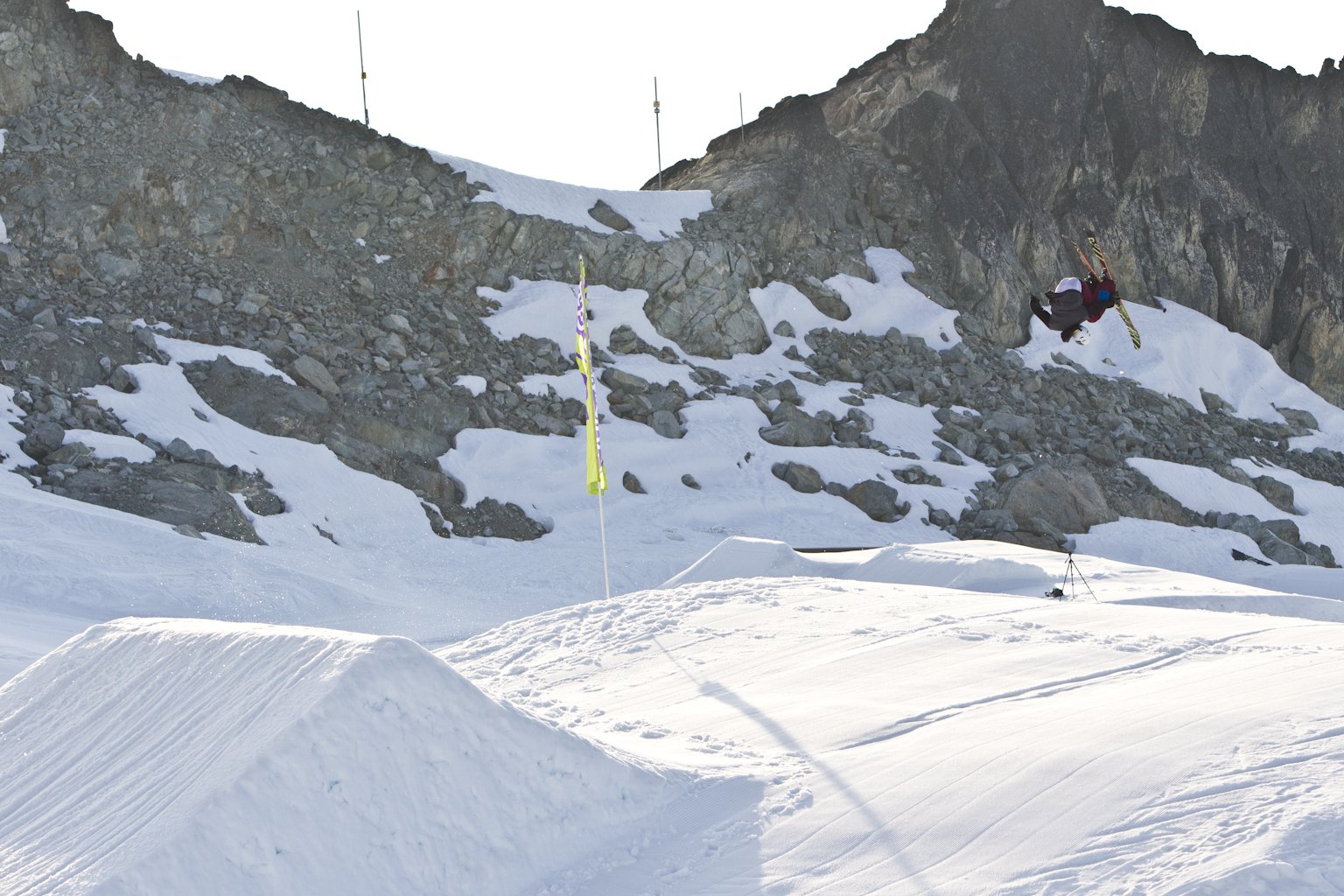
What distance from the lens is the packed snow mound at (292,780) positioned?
229 inches

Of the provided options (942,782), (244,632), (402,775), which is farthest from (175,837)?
(942,782)

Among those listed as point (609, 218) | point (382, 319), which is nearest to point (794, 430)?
point (609, 218)

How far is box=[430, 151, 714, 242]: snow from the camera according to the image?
3581cm

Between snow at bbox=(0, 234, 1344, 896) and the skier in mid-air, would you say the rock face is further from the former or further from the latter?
snow at bbox=(0, 234, 1344, 896)

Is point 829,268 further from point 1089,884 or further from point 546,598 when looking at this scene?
point 1089,884

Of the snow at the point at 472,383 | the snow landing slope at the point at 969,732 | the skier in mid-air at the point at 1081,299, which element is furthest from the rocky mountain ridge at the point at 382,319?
the skier in mid-air at the point at 1081,299

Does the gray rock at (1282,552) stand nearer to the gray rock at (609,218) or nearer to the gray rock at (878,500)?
the gray rock at (878,500)

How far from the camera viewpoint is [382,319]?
99.5ft

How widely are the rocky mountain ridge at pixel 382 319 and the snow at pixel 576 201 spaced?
1.78 feet

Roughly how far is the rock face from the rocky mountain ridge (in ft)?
9.01

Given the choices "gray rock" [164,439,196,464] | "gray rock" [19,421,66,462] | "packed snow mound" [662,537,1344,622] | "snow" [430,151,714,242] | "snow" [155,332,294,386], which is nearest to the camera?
"packed snow mound" [662,537,1344,622]

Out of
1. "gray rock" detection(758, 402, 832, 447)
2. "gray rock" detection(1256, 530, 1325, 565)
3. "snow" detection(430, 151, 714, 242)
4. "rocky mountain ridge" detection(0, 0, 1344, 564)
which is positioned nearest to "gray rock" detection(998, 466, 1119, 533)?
"rocky mountain ridge" detection(0, 0, 1344, 564)

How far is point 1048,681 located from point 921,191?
37.6 m

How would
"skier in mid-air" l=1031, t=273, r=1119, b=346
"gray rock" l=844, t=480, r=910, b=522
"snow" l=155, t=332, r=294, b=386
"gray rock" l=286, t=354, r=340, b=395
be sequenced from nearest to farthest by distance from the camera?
"skier in mid-air" l=1031, t=273, r=1119, b=346
"snow" l=155, t=332, r=294, b=386
"gray rock" l=286, t=354, r=340, b=395
"gray rock" l=844, t=480, r=910, b=522
